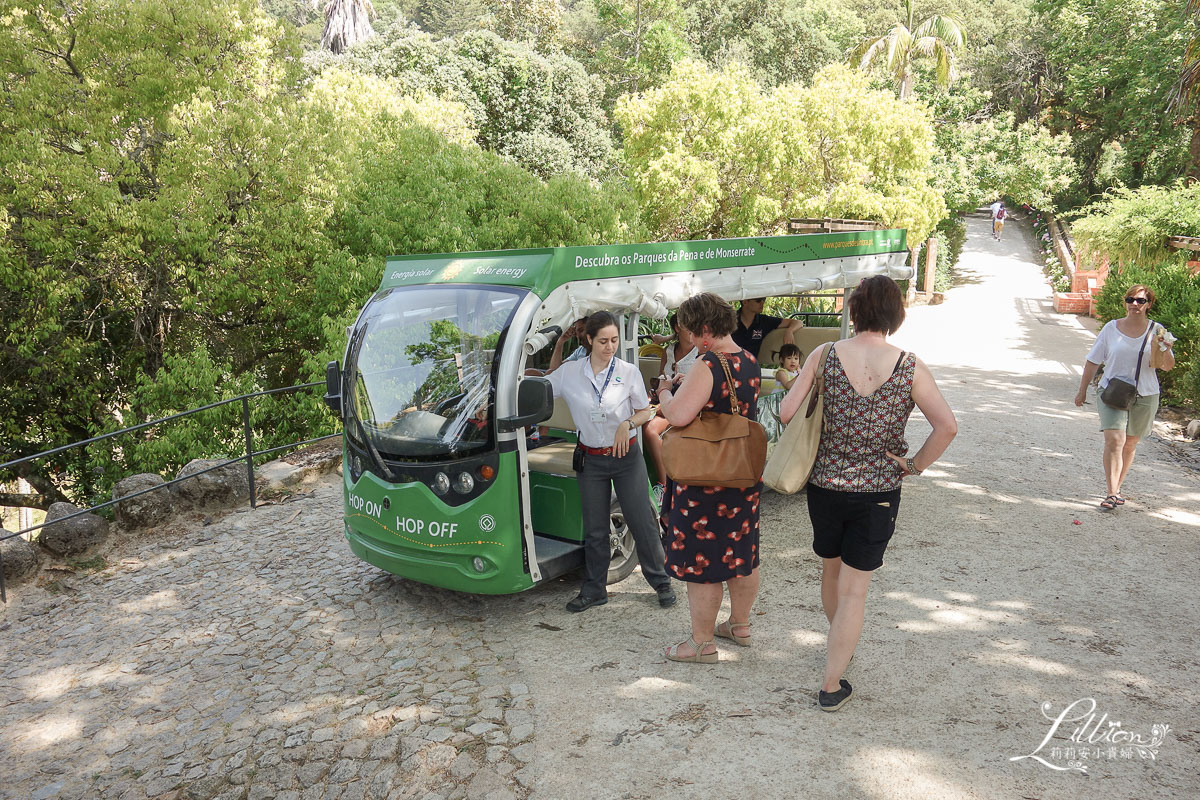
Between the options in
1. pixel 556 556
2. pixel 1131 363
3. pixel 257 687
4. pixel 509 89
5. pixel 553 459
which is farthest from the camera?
pixel 509 89

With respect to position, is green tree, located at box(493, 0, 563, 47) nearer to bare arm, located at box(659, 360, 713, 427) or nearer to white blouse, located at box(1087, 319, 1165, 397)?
white blouse, located at box(1087, 319, 1165, 397)

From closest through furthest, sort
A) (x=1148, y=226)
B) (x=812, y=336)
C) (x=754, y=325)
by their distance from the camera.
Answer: (x=754, y=325) → (x=812, y=336) → (x=1148, y=226)

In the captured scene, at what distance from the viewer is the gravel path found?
3.82 m

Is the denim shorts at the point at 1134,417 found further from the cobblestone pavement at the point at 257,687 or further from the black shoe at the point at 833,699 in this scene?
the cobblestone pavement at the point at 257,687

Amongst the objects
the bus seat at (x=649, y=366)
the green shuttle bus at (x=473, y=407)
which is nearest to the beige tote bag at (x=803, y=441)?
the green shuttle bus at (x=473, y=407)

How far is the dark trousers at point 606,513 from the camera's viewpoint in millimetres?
5246

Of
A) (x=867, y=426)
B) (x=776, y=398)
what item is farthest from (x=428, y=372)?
(x=776, y=398)

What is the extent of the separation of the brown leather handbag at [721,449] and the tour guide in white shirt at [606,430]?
0.83m

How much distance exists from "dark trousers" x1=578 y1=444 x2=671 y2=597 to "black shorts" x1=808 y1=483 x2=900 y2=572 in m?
1.52

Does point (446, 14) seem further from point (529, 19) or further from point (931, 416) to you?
point (931, 416)

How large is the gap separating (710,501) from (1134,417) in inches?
185

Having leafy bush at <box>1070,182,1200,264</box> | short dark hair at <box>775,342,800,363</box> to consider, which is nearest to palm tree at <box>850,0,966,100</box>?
leafy bush at <box>1070,182,1200,264</box>

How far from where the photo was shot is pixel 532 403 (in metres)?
4.95

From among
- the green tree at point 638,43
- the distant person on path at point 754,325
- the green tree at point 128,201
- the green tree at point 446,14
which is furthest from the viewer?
the green tree at point 446,14
